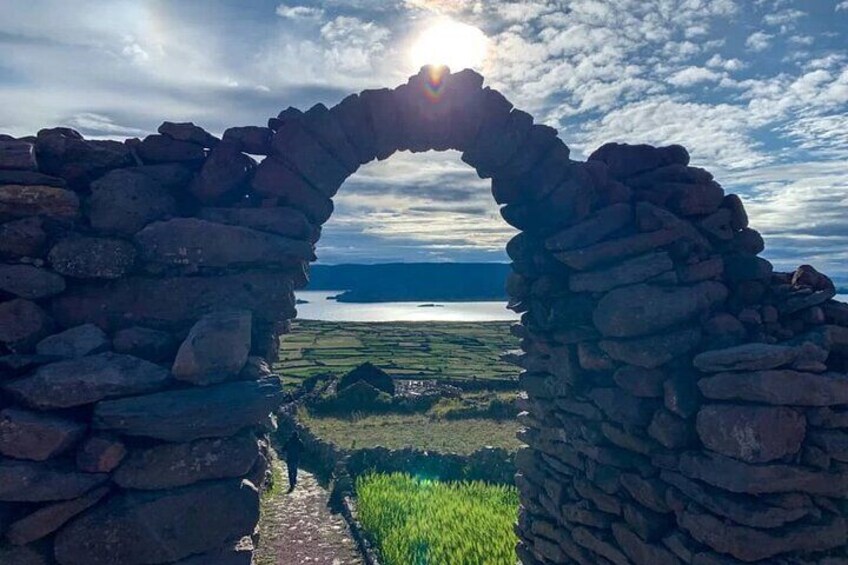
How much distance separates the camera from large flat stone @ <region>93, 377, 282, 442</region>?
507 cm

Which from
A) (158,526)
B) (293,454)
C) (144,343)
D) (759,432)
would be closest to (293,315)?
(144,343)

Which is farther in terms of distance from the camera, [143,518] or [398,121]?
[398,121]

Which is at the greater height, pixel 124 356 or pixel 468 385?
pixel 124 356

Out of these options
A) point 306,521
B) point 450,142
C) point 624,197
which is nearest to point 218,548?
point 450,142

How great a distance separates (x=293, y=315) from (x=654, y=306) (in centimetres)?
378

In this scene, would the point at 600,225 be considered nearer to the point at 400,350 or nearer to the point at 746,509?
the point at 746,509

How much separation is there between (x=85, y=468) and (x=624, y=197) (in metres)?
6.00

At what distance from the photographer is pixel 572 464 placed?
718 centimetres

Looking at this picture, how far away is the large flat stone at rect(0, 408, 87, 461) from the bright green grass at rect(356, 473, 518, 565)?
641 cm

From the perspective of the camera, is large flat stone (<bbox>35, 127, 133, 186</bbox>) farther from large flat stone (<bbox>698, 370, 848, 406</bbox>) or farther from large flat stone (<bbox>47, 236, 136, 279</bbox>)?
large flat stone (<bbox>698, 370, 848, 406</bbox>)

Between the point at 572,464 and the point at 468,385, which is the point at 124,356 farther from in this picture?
the point at 468,385

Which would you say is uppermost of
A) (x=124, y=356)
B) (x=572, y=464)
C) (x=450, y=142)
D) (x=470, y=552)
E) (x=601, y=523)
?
(x=450, y=142)

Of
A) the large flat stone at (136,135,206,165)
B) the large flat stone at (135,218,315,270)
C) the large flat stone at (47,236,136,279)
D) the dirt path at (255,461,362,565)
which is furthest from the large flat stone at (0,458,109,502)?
the dirt path at (255,461,362,565)

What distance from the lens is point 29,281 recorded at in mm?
5406
